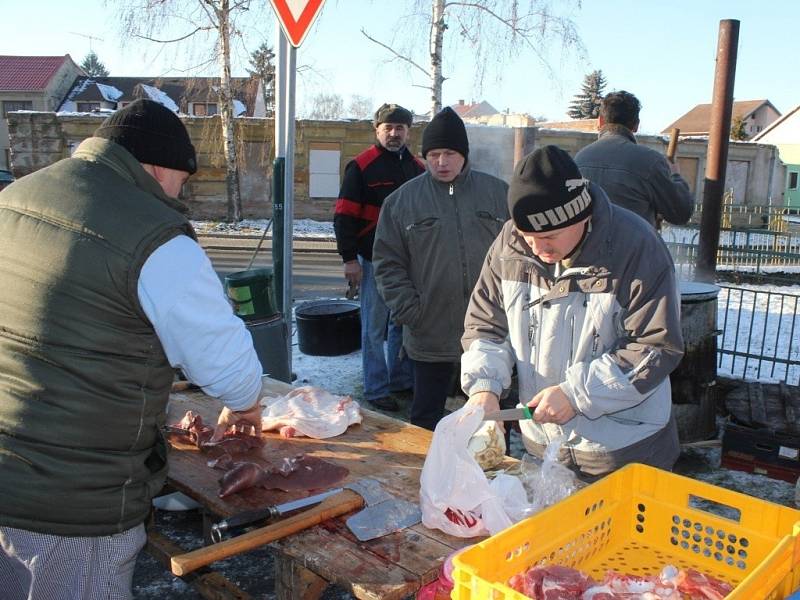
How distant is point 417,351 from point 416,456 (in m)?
1.54

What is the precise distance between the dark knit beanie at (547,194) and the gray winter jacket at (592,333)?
157 mm

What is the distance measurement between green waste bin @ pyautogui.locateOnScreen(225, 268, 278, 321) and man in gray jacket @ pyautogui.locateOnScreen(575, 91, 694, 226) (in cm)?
231

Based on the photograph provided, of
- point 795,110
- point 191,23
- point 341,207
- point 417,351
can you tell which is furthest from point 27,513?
point 795,110

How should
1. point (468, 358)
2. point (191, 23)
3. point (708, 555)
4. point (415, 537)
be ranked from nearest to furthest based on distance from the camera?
point (708, 555)
point (415, 537)
point (468, 358)
point (191, 23)

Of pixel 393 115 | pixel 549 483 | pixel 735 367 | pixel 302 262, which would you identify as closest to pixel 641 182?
pixel 393 115

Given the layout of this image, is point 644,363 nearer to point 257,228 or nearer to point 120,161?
point 120,161

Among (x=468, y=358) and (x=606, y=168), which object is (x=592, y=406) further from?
(x=606, y=168)

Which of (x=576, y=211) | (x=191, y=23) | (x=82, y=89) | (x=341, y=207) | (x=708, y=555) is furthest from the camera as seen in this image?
(x=82, y=89)

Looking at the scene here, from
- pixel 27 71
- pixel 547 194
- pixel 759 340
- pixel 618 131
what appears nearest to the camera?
pixel 547 194

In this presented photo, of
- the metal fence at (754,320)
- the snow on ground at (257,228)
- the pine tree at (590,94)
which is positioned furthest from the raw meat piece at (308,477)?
the pine tree at (590,94)

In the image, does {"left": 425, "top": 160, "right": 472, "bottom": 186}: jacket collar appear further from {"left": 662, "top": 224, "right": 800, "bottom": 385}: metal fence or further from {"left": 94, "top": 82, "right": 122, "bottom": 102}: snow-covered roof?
{"left": 94, "top": 82, "right": 122, "bottom": 102}: snow-covered roof

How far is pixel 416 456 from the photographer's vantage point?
280 cm

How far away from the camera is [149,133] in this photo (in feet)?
7.37

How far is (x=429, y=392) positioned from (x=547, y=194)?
2177mm
